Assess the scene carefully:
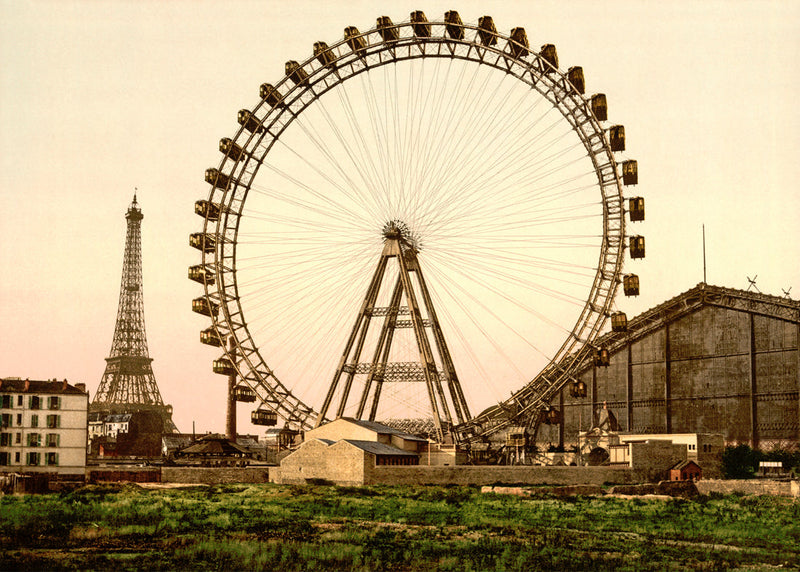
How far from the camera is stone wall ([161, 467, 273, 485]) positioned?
68.2 meters

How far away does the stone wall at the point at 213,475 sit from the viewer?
224 ft

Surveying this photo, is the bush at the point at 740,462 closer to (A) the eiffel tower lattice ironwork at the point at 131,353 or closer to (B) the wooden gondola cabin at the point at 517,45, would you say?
(B) the wooden gondola cabin at the point at 517,45

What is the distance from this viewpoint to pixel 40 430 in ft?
240

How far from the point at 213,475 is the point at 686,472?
3174 centimetres

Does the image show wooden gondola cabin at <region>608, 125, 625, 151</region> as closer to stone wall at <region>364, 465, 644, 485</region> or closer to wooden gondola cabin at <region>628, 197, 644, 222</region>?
wooden gondola cabin at <region>628, 197, 644, 222</region>

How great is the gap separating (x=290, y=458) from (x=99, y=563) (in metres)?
35.6

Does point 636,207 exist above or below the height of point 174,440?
above

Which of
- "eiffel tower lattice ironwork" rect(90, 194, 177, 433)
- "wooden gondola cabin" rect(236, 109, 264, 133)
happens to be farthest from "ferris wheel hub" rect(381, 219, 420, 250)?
"eiffel tower lattice ironwork" rect(90, 194, 177, 433)

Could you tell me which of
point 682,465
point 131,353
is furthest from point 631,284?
point 131,353

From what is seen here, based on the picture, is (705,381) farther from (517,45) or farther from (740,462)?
(517,45)

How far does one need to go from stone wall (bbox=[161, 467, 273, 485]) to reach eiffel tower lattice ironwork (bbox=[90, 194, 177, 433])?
9521cm

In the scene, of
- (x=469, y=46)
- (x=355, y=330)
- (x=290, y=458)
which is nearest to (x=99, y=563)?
(x=290, y=458)

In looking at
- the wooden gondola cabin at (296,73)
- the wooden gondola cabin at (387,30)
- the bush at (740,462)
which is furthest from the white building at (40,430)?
the bush at (740,462)

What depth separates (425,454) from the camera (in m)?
73.0
